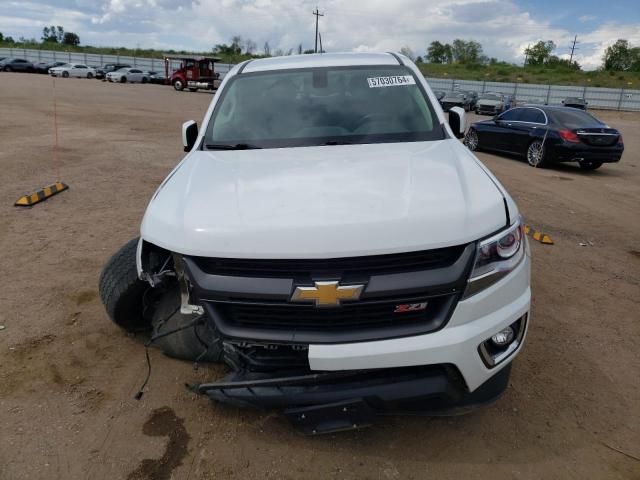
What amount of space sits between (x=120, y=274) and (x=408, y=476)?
7.16 ft

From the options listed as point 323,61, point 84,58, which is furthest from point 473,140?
point 84,58

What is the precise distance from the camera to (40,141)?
11695 mm

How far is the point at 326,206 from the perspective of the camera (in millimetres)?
2352

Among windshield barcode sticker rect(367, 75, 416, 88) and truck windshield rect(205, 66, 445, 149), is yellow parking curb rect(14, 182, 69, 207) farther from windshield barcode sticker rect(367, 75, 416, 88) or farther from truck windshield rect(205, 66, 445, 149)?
windshield barcode sticker rect(367, 75, 416, 88)

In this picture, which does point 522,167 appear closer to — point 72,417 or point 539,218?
point 539,218

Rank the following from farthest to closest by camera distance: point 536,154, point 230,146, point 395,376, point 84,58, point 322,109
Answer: point 84,58 → point 536,154 → point 322,109 → point 230,146 → point 395,376

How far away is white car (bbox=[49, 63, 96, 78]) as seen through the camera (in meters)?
47.0

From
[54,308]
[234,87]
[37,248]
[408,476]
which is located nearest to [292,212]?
[408,476]

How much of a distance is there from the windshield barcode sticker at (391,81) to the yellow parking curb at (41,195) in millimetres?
5184

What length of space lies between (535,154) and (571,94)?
1416 inches

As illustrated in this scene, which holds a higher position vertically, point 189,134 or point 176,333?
point 189,134

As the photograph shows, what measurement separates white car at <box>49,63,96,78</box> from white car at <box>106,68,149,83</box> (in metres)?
4.41

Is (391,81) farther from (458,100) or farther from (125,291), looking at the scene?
(458,100)

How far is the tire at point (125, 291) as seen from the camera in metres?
3.34
